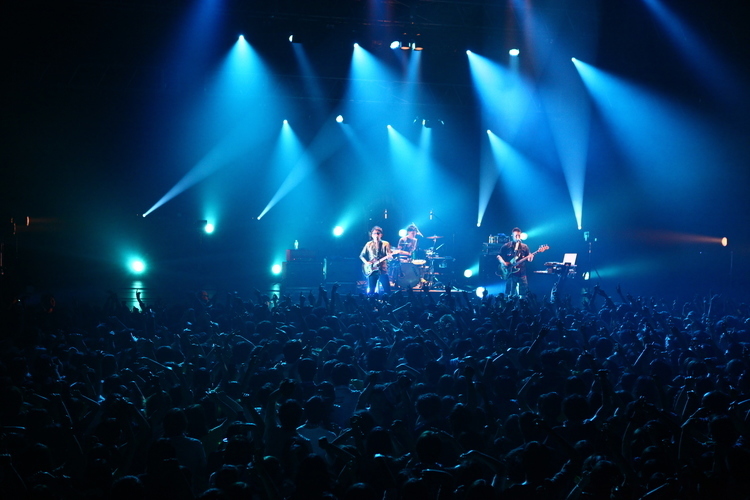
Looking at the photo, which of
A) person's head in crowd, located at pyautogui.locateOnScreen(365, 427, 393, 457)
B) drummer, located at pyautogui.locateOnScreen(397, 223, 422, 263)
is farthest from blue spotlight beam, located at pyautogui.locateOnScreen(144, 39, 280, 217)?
person's head in crowd, located at pyautogui.locateOnScreen(365, 427, 393, 457)

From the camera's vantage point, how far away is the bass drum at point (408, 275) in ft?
53.8

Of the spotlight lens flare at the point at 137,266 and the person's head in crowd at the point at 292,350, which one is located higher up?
the spotlight lens flare at the point at 137,266

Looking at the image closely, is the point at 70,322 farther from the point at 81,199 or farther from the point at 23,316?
the point at 81,199

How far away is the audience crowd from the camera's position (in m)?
3.14

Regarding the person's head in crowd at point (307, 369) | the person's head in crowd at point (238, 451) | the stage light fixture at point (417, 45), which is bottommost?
the person's head in crowd at point (238, 451)

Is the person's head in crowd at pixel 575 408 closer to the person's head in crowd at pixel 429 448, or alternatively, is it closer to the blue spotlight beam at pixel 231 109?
the person's head in crowd at pixel 429 448

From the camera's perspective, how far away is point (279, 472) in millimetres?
3486

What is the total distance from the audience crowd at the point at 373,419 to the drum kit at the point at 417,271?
8.88 m

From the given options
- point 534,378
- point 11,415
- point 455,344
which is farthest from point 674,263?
point 11,415

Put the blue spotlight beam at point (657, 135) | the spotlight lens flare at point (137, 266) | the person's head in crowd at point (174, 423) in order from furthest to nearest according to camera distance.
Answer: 1. the spotlight lens flare at point (137, 266)
2. the blue spotlight beam at point (657, 135)
3. the person's head in crowd at point (174, 423)

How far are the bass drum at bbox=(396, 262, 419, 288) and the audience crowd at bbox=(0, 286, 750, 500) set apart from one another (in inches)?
358

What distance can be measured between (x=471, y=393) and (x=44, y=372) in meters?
3.71

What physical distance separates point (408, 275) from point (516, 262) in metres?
3.76

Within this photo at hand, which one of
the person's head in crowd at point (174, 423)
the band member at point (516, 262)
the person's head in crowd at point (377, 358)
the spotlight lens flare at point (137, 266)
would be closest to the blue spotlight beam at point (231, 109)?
the spotlight lens flare at point (137, 266)
